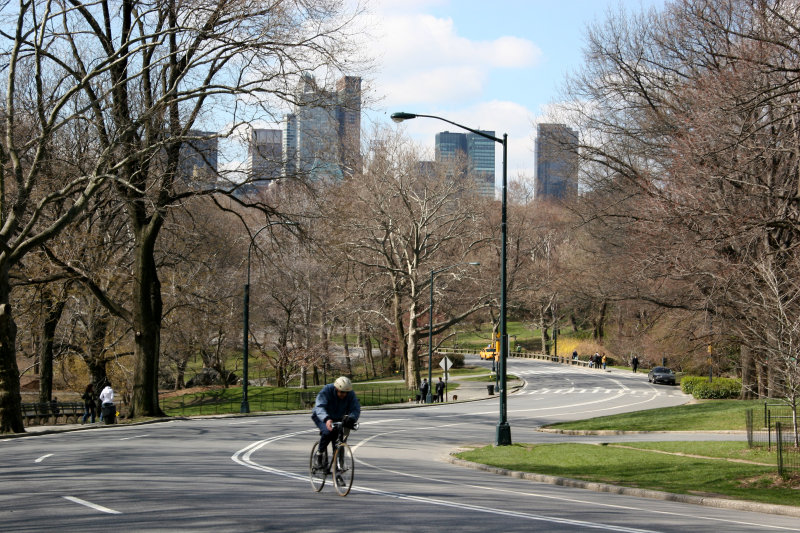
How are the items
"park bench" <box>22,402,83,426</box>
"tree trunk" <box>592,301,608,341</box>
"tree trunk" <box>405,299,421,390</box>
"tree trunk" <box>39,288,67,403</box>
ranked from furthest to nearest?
"tree trunk" <box>592,301,608,341</box>, "tree trunk" <box>405,299,421,390</box>, "tree trunk" <box>39,288,67,403</box>, "park bench" <box>22,402,83,426</box>

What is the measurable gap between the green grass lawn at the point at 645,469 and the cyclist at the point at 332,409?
648 centimetres

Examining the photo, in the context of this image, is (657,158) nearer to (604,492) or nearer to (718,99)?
(718,99)

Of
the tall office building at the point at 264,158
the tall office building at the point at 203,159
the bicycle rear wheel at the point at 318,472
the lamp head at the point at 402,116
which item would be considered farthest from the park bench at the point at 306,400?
the bicycle rear wheel at the point at 318,472

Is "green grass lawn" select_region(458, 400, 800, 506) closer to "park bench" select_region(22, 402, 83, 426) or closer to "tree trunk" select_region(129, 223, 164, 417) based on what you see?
"tree trunk" select_region(129, 223, 164, 417)

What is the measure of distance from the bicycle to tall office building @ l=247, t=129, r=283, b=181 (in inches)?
659

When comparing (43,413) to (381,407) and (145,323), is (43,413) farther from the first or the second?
(381,407)

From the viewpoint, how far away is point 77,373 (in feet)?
157

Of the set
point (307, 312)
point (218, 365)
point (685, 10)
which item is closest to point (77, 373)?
point (218, 365)

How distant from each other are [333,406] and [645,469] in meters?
8.73

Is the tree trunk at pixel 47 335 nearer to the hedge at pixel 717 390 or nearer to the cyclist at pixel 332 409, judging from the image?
the cyclist at pixel 332 409

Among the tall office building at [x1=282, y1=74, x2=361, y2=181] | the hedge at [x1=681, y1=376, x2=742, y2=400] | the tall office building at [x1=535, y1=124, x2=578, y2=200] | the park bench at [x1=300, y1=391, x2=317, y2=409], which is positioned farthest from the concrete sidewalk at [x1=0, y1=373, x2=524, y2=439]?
the tall office building at [x1=535, y1=124, x2=578, y2=200]

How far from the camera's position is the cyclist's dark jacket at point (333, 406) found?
12.2 m

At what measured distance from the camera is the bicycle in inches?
465

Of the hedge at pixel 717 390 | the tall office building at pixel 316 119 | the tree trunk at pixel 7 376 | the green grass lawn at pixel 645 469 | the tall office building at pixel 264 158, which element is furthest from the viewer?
the hedge at pixel 717 390
